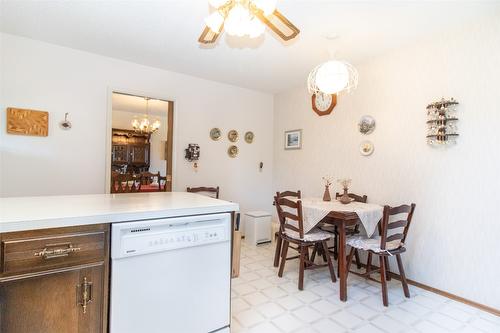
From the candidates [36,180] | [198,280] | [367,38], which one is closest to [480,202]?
[367,38]

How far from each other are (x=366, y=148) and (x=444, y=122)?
2.76 feet

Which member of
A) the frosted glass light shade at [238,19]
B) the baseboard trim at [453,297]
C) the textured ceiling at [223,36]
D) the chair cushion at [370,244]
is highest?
the textured ceiling at [223,36]

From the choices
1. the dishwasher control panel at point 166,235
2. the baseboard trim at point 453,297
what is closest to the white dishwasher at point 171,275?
the dishwasher control panel at point 166,235

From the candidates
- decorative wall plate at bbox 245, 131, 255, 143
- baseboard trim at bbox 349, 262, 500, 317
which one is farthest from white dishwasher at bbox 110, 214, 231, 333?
decorative wall plate at bbox 245, 131, 255, 143

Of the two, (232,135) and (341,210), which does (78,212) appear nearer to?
(341,210)

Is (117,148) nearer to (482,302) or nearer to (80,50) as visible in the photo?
(80,50)

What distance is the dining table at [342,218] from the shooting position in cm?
235

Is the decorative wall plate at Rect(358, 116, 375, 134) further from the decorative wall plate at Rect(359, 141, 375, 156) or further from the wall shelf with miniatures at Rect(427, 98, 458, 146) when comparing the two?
the wall shelf with miniatures at Rect(427, 98, 458, 146)

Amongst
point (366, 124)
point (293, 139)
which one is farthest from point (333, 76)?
point (293, 139)

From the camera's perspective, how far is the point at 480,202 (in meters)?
2.24

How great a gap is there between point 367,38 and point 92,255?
287 cm

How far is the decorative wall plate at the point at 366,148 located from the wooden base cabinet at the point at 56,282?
2827 mm

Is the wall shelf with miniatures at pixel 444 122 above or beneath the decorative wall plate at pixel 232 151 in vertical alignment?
above

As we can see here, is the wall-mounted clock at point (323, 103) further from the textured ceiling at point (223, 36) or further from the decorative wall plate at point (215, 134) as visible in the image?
the decorative wall plate at point (215, 134)
